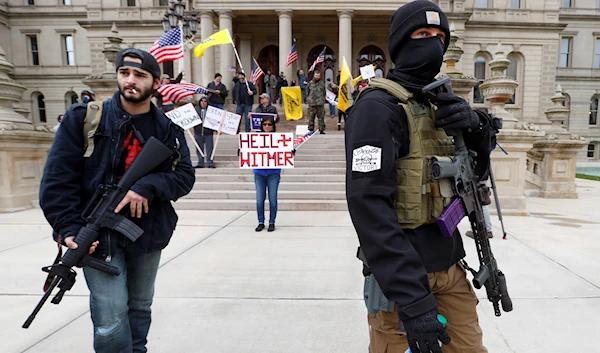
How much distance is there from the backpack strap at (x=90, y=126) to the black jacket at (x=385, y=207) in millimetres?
1417

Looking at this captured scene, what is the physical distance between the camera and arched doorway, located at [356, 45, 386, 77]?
27.0 meters

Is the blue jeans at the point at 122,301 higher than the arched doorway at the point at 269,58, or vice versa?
the arched doorway at the point at 269,58

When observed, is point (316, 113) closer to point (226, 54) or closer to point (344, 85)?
point (344, 85)

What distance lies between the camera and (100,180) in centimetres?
211

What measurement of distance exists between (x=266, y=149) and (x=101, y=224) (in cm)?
507

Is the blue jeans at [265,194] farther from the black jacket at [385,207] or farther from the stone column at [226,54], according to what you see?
the stone column at [226,54]

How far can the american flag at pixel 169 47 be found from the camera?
9.38 m

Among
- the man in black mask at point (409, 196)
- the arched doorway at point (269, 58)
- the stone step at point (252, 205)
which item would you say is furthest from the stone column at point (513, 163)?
the arched doorway at point (269, 58)

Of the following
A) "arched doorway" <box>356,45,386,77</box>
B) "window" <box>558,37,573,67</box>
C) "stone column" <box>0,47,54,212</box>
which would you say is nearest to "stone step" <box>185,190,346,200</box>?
"stone column" <box>0,47,54,212</box>

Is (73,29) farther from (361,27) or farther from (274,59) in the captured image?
(361,27)

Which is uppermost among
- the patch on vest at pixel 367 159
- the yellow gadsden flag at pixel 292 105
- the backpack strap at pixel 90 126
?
the yellow gadsden flag at pixel 292 105

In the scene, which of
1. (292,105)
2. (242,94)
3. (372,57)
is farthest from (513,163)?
(372,57)

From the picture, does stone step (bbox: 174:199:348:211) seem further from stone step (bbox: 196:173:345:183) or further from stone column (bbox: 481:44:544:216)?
stone column (bbox: 481:44:544:216)

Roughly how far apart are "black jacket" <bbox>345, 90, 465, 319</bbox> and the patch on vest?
14 millimetres
